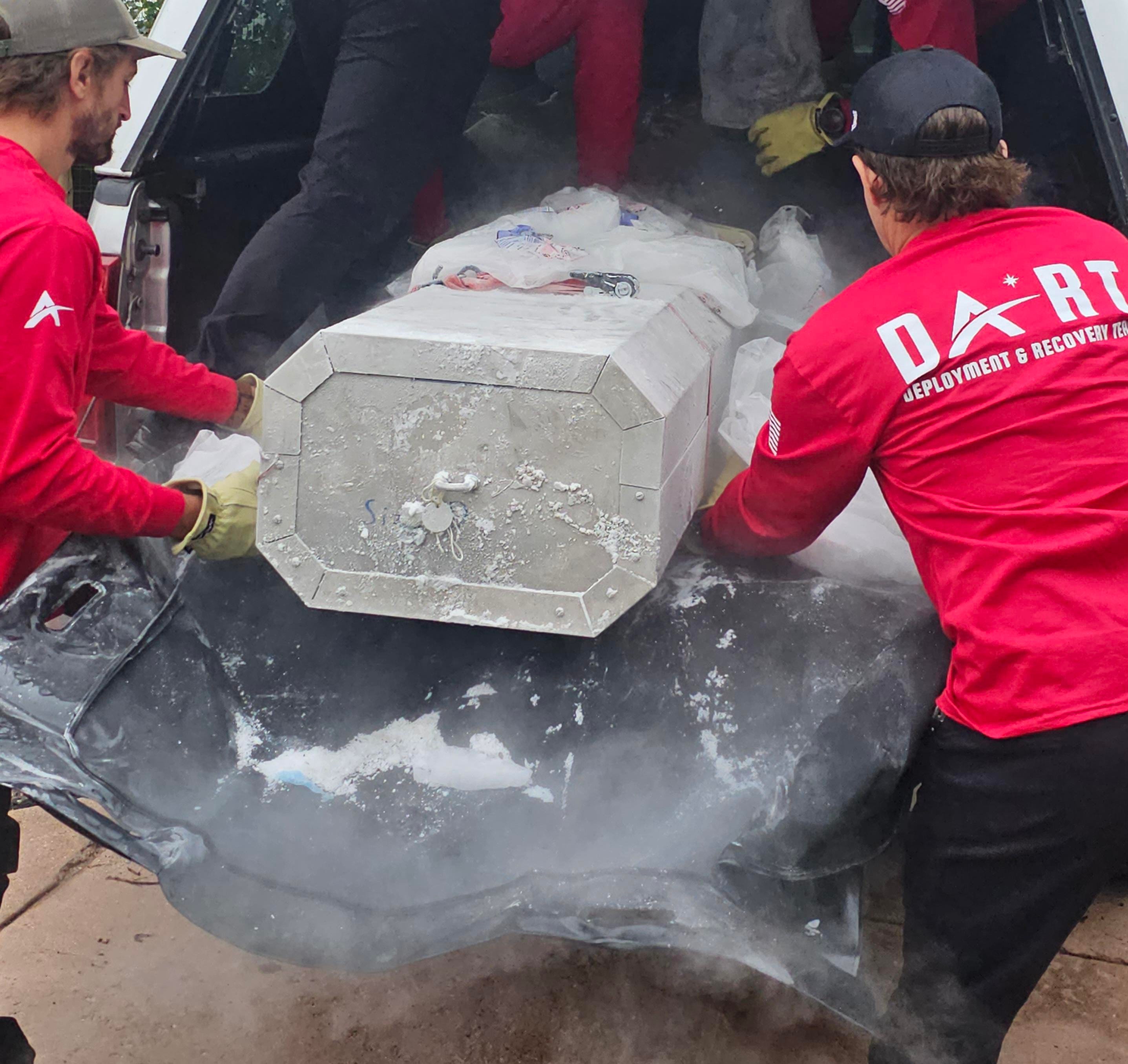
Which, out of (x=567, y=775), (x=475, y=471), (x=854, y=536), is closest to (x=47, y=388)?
(x=475, y=471)

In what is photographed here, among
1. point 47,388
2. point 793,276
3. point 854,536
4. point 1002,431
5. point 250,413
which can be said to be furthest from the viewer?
point 793,276

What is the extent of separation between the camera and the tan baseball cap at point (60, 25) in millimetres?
1663

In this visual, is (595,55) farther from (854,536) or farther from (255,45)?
(854,536)

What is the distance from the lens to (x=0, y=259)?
1499 millimetres

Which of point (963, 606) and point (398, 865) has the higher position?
point (963, 606)

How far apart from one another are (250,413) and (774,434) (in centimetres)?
106

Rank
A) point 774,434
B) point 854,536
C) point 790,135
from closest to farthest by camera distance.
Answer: point 774,434, point 854,536, point 790,135

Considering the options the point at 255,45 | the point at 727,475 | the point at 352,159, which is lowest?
the point at 727,475

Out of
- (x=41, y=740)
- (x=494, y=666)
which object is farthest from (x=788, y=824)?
(x=41, y=740)

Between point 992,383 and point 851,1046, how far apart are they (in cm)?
134

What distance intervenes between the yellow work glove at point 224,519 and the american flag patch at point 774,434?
32.4 inches

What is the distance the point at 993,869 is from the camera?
1489mm

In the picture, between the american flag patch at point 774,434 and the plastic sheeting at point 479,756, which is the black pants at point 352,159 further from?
the american flag patch at point 774,434

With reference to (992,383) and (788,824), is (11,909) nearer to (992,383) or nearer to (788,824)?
(788,824)
